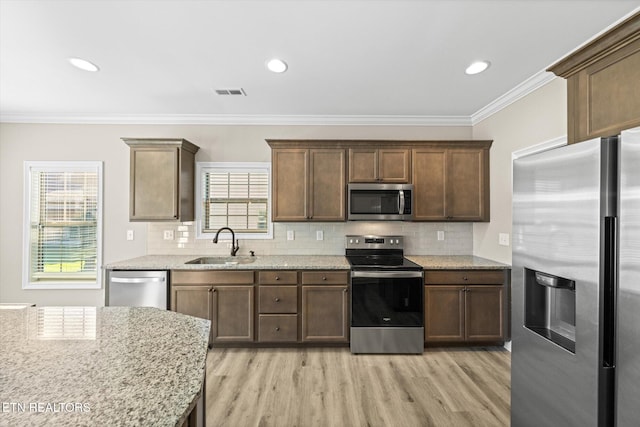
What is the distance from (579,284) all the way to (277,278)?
2.49 m

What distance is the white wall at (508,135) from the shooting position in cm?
272

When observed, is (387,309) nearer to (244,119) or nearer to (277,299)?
(277,299)

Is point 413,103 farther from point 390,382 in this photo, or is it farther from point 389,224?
point 390,382

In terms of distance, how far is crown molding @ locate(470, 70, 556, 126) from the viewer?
2.76 metres

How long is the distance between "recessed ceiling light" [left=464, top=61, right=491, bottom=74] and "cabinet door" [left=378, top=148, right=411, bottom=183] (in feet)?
3.58

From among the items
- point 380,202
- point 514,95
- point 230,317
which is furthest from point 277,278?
point 514,95

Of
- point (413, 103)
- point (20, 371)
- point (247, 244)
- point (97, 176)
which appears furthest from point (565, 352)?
point (97, 176)

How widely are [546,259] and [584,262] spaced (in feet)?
0.66

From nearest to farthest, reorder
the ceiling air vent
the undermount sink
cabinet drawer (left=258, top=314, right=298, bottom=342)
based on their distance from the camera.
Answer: the ceiling air vent < cabinet drawer (left=258, top=314, right=298, bottom=342) < the undermount sink

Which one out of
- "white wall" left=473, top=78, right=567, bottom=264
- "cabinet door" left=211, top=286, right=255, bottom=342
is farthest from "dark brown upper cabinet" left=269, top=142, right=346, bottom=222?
"white wall" left=473, top=78, right=567, bottom=264

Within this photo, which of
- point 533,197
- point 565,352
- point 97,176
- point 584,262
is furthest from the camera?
point 97,176

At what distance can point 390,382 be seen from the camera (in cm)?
266

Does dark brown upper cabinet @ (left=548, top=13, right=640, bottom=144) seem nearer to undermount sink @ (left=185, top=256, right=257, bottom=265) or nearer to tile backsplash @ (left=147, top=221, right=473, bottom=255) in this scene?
tile backsplash @ (left=147, top=221, right=473, bottom=255)

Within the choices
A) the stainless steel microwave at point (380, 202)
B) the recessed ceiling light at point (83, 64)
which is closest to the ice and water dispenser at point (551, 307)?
the stainless steel microwave at point (380, 202)
